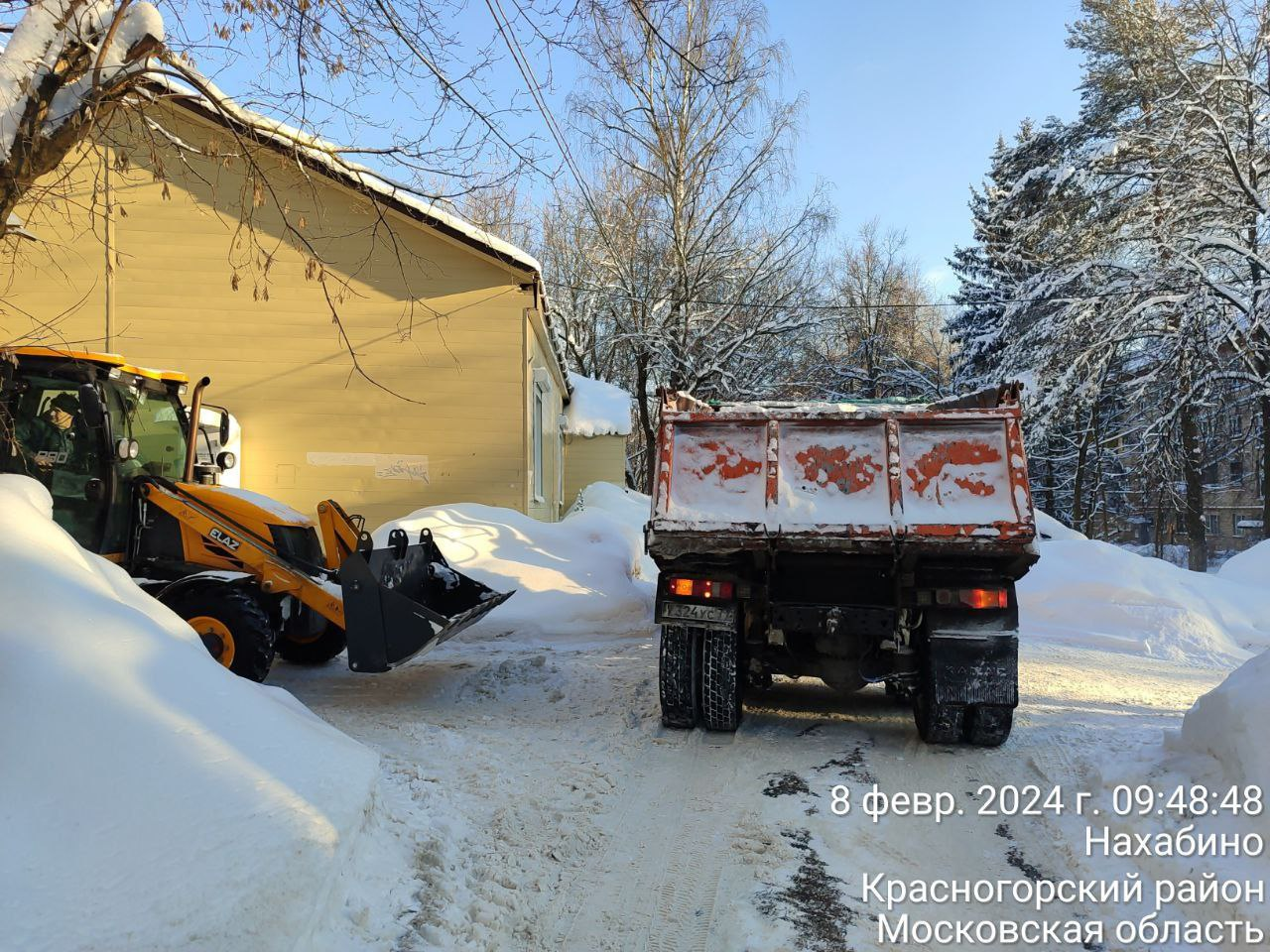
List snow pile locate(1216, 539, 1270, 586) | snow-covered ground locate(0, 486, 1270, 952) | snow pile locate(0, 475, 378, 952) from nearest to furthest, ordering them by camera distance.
Result: snow pile locate(0, 475, 378, 952), snow-covered ground locate(0, 486, 1270, 952), snow pile locate(1216, 539, 1270, 586)

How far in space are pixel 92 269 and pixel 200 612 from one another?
994cm

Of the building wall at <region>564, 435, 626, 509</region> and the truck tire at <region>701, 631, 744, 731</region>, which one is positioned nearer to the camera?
the truck tire at <region>701, 631, 744, 731</region>

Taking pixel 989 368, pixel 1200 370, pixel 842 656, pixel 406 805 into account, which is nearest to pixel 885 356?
pixel 989 368

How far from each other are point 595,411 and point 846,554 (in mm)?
19363

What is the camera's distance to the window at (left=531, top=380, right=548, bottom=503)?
52.4ft

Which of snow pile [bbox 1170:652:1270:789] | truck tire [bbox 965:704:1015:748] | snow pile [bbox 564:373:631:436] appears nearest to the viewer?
snow pile [bbox 1170:652:1270:789]

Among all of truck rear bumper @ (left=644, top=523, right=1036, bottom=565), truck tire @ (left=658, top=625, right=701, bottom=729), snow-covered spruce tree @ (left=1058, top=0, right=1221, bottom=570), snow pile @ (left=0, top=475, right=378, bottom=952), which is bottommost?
truck tire @ (left=658, top=625, right=701, bottom=729)

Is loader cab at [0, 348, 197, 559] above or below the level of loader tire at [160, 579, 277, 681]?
above

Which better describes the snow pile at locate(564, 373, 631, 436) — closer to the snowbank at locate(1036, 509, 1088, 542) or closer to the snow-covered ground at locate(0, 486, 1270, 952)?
the snowbank at locate(1036, 509, 1088, 542)

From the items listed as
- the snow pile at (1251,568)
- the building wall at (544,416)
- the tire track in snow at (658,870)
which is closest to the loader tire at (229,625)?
the tire track in snow at (658,870)

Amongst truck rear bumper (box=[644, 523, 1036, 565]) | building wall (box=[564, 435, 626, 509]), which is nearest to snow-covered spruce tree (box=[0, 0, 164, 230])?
truck rear bumper (box=[644, 523, 1036, 565])

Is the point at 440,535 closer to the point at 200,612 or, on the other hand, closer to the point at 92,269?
the point at 200,612

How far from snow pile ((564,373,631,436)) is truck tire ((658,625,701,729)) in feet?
58.5

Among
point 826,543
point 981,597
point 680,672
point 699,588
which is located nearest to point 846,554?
point 826,543
